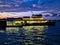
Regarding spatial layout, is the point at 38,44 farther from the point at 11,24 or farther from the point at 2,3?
the point at 11,24

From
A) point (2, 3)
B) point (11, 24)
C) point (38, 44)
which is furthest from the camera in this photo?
point (11, 24)

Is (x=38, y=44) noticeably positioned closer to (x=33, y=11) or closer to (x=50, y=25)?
(x=33, y=11)

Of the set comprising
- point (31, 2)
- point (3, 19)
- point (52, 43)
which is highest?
point (31, 2)

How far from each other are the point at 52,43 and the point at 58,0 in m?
3.59

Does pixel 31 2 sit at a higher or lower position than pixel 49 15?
higher

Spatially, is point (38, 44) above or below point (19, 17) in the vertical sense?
below

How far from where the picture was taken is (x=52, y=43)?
6891 mm

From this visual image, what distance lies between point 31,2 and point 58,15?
1.49m

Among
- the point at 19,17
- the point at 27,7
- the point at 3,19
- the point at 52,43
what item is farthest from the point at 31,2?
the point at 52,43

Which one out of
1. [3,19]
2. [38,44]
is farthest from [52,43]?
[3,19]

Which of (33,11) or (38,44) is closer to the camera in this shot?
(38,44)

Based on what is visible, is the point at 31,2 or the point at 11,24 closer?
the point at 31,2

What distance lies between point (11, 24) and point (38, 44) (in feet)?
14.7

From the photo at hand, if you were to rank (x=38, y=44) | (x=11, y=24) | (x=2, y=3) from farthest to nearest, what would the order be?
(x=11, y=24), (x=2, y=3), (x=38, y=44)
